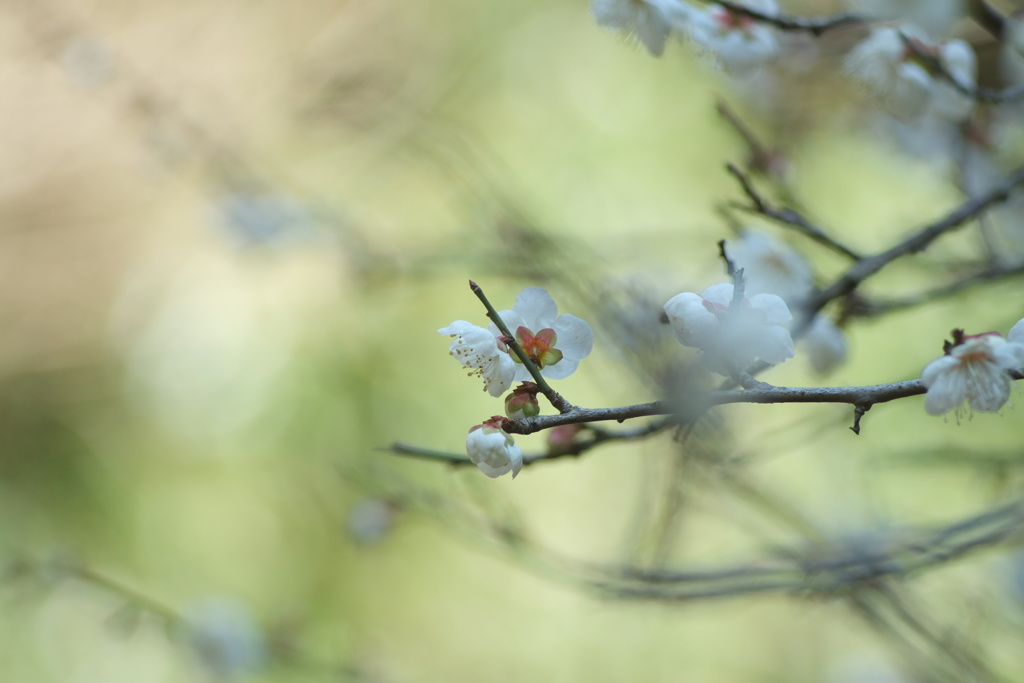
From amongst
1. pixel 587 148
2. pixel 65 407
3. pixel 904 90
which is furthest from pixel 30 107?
pixel 904 90

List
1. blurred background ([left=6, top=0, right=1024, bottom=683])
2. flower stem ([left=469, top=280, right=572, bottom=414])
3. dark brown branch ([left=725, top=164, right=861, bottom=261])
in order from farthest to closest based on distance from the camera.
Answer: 1. blurred background ([left=6, top=0, right=1024, bottom=683])
2. dark brown branch ([left=725, top=164, right=861, bottom=261])
3. flower stem ([left=469, top=280, right=572, bottom=414])

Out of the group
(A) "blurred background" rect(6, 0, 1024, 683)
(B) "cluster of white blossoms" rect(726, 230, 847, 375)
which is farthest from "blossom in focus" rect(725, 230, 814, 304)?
(A) "blurred background" rect(6, 0, 1024, 683)

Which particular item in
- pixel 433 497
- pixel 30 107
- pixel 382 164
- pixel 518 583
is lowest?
pixel 433 497

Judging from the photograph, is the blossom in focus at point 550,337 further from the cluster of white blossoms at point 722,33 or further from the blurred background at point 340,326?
the blurred background at point 340,326

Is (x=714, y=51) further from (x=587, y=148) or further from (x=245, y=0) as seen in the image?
(x=245, y=0)

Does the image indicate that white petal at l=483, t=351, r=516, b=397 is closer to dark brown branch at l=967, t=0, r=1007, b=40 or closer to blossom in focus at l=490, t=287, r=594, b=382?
blossom in focus at l=490, t=287, r=594, b=382

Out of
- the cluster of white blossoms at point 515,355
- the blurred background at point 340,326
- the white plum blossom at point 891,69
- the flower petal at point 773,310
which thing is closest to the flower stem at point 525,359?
the cluster of white blossoms at point 515,355
